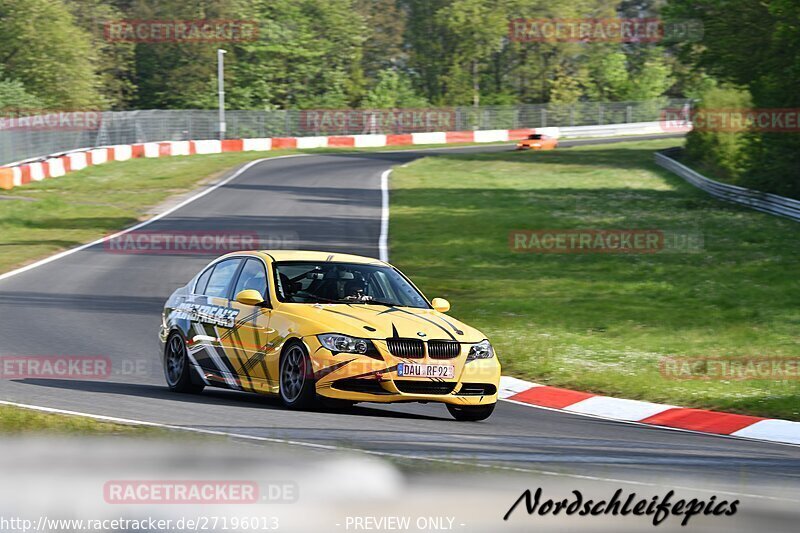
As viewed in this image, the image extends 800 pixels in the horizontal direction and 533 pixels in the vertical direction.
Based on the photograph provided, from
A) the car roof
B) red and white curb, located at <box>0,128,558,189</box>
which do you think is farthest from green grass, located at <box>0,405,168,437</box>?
red and white curb, located at <box>0,128,558,189</box>

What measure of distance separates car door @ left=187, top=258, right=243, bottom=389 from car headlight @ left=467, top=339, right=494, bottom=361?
7.49 ft

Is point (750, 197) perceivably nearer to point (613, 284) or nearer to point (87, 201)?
point (613, 284)

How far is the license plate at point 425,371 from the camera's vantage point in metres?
10.5

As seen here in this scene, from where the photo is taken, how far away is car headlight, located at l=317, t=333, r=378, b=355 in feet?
34.5
